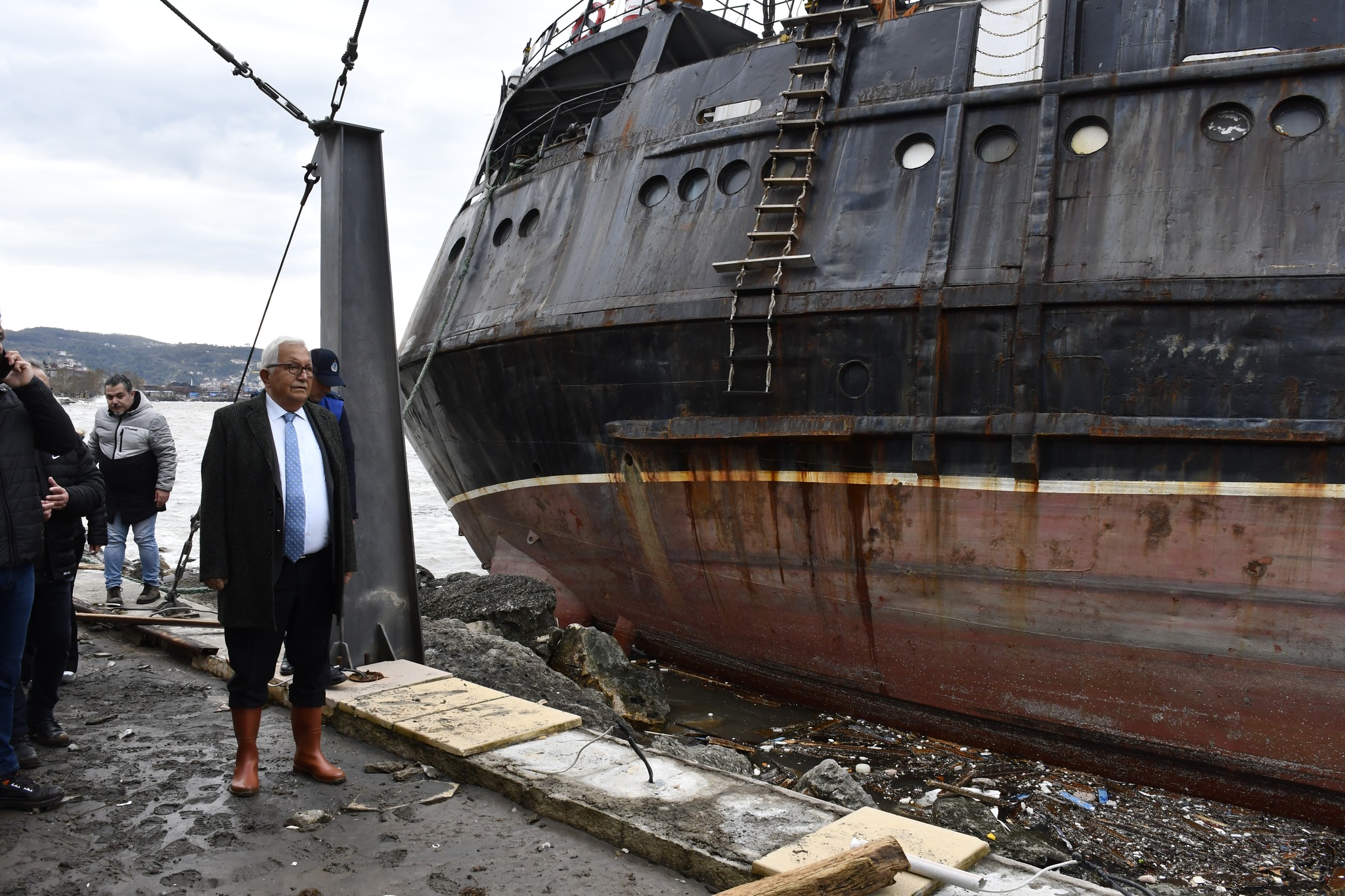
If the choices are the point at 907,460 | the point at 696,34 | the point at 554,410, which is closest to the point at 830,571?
the point at 907,460

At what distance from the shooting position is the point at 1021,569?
6.57 m

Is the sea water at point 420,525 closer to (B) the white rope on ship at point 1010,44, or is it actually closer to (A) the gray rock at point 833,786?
(A) the gray rock at point 833,786

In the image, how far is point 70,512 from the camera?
14.1 feet

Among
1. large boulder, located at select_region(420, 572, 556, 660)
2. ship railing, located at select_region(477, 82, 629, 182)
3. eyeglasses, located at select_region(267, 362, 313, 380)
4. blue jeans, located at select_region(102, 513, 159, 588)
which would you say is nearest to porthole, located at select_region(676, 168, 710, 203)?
ship railing, located at select_region(477, 82, 629, 182)

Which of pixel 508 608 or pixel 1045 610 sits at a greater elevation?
pixel 1045 610

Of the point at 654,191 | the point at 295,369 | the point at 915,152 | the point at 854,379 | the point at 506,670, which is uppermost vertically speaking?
the point at 915,152

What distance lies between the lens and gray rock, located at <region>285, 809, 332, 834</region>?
128 inches

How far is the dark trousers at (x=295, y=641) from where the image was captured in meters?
3.53

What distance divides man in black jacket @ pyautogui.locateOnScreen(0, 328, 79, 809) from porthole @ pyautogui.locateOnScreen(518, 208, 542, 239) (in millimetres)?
6546

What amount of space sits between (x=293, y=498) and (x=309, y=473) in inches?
4.6

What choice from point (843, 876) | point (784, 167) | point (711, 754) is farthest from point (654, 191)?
point (843, 876)

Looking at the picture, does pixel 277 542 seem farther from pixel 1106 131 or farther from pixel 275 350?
pixel 1106 131

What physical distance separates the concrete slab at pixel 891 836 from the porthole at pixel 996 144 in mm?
5233

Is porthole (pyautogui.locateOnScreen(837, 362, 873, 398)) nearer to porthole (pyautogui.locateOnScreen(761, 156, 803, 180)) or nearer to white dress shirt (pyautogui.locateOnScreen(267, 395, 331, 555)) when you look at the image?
porthole (pyautogui.locateOnScreen(761, 156, 803, 180))
